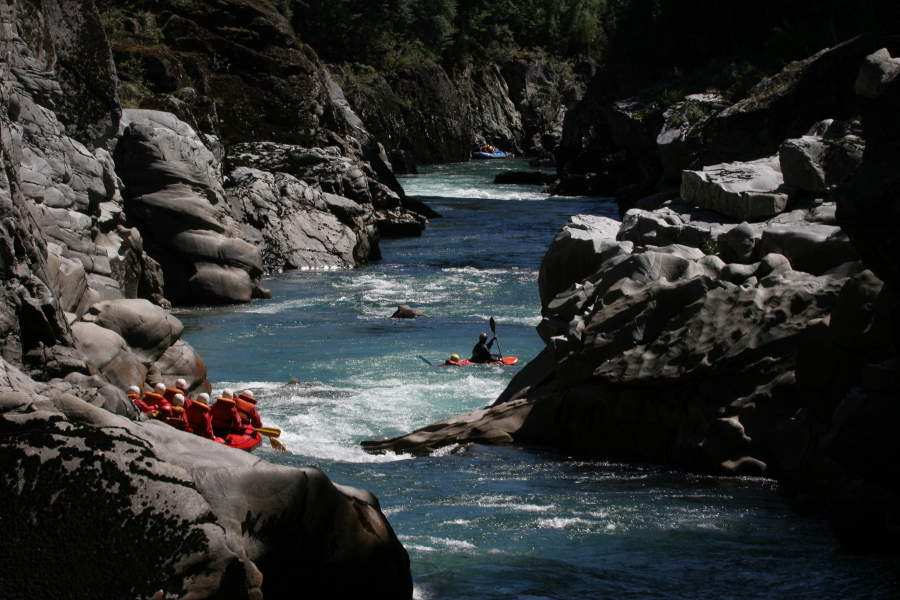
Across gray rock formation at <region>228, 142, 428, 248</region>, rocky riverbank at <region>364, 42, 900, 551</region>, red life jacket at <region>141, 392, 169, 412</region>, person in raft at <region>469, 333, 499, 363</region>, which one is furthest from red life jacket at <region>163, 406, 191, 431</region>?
gray rock formation at <region>228, 142, 428, 248</region>

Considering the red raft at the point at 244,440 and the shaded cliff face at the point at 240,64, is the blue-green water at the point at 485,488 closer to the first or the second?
the red raft at the point at 244,440

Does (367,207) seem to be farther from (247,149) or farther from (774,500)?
(774,500)

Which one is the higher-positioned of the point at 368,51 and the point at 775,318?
the point at 368,51

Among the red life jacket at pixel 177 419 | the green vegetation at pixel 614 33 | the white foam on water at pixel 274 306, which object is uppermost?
the green vegetation at pixel 614 33

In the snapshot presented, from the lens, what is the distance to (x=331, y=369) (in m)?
20.4

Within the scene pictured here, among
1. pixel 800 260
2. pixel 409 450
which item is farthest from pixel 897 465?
pixel 409 450

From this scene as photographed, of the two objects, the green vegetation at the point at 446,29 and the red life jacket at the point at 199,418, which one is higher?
the green vegetation at the point at 446,29

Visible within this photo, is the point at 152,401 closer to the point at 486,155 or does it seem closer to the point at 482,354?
the point at 482,354

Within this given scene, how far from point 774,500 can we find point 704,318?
2.42m

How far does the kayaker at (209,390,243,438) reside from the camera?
46.2 feet

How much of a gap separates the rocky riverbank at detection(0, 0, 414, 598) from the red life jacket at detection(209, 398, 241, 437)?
1.66 meters

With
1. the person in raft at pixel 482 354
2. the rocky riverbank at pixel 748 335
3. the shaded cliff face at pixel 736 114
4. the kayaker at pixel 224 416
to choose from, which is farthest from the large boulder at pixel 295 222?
the kayaker at pixel 224 416

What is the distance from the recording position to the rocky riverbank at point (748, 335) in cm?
847

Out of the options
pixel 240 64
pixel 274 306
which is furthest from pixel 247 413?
pixel 240 64
